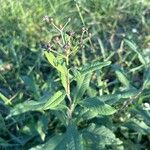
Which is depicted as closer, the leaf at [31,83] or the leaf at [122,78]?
the leaf at [31,83]

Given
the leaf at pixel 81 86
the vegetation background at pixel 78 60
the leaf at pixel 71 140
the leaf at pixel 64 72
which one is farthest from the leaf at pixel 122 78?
the leaf at pixel 64 72

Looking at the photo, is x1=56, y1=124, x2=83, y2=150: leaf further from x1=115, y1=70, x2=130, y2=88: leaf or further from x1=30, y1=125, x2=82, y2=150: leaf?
x1=115, y1=70, x2=130, y2=88: leaf

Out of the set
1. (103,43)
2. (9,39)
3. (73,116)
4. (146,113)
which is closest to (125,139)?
(146,113)

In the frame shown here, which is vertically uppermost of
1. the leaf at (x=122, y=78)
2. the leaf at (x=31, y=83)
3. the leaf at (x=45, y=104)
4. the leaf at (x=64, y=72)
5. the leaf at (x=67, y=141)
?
the leaf at (x=64, y=72)

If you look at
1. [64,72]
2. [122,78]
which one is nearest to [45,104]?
[64,72]

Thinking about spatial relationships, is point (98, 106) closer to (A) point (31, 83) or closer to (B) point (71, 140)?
(B) point (71, 140)

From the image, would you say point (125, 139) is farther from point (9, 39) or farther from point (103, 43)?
point (9, 39)

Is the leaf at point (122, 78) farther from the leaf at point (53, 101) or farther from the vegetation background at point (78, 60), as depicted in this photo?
the leaf at point (53, 101)
